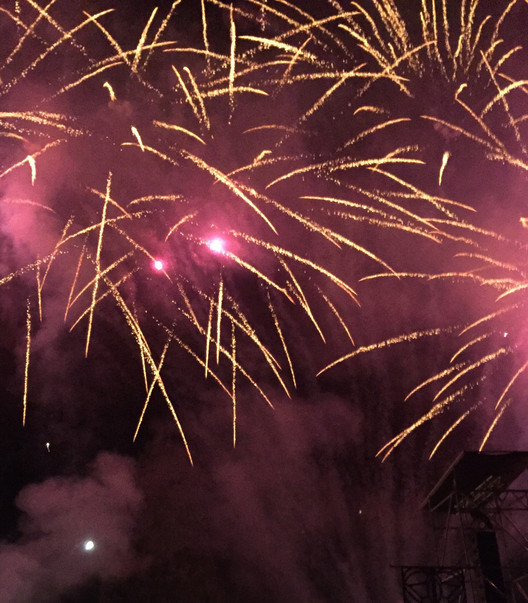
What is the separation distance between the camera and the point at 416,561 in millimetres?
10383

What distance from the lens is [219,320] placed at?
310 inches

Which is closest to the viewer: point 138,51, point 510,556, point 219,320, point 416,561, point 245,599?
point 138,51

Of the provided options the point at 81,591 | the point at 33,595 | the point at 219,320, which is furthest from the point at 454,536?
the point at 33,595

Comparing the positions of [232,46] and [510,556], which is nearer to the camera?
[232,46]

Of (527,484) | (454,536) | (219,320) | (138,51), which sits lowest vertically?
(454,536)

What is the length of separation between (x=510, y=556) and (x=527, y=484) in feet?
5.47

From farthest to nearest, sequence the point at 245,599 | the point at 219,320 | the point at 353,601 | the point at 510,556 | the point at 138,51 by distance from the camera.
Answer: the point at 245,599 → the point at 510,556 → the point at 353,601 → the point at 219,320 → the point at 138,51

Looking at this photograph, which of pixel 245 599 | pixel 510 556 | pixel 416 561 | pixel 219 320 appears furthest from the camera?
pixel 245 599

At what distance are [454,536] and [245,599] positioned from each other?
489cm

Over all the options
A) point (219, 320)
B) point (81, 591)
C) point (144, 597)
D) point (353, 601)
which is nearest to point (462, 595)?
point (353, 601)

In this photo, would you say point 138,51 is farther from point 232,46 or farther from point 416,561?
point 416,561

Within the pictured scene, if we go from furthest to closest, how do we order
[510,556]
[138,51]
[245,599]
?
[245,599]
[510,556]
[138,51]

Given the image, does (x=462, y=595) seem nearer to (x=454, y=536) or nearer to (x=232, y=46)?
(x=454, y=536)

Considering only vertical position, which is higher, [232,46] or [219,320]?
[232,46]
